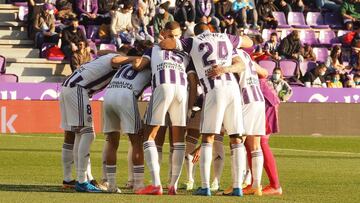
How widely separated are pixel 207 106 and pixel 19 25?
2120 centimetres

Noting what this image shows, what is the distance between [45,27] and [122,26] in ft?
7.21

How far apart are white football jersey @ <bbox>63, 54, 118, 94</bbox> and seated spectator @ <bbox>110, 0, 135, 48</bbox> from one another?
1830 cm

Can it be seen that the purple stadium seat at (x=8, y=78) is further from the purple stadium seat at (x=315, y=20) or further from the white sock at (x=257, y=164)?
the white sock at (x=257, y=164)

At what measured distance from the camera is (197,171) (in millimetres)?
19328

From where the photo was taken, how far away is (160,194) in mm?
14367

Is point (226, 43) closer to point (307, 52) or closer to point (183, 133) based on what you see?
point (183, 133)

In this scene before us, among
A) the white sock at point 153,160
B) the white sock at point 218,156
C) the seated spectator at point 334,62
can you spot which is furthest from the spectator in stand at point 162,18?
the white sock at point 153,160

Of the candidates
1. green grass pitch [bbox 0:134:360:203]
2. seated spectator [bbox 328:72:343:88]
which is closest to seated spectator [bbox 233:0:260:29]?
seated spectator [bbox 328:72:343:88]

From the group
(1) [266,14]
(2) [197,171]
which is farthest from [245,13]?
(2) [197,171]

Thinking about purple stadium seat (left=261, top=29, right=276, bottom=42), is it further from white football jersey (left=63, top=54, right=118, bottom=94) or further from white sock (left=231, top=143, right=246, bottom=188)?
white sock (left=231, top=143, right=246, bottom=188)

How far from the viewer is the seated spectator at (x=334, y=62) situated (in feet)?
117

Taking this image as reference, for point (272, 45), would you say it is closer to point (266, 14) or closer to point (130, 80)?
point (266, 14)

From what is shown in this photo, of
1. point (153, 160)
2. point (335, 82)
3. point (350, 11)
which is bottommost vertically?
point (335, 82)

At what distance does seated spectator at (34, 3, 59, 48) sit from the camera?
33.4m
